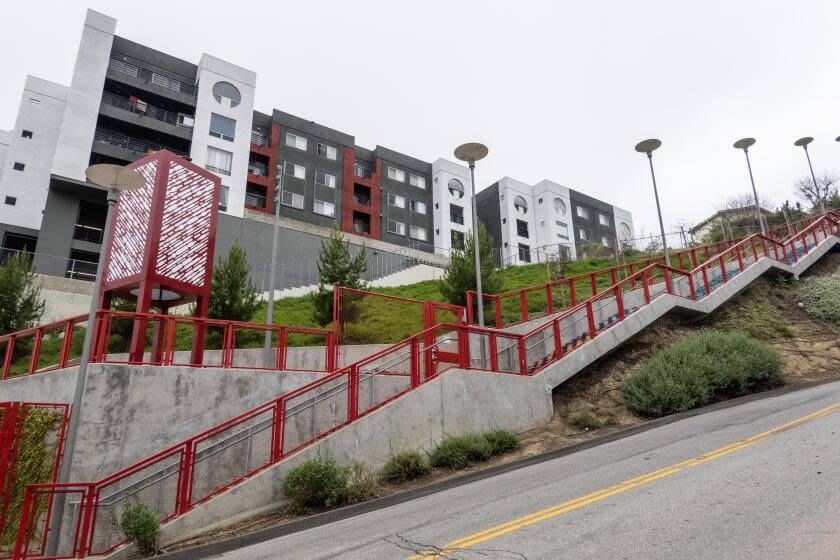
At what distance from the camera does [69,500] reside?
29.0 feet

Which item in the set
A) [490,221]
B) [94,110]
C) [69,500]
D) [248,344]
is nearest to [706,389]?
[69,500]

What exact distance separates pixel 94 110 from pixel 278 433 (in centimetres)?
3511

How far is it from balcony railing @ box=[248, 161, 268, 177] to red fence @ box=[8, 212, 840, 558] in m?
34.6

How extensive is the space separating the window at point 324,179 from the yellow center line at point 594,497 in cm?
4238

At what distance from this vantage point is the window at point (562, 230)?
63116 mm

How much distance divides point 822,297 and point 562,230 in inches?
1807

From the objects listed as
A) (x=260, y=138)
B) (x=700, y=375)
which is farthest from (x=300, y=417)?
(x=260, y=138)

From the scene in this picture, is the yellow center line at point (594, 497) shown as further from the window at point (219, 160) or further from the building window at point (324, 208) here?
the building window at point (324, 208)

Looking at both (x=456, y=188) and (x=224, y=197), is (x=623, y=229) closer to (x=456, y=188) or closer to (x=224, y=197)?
(x=456, y=188)

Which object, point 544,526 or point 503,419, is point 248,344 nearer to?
point 503,419

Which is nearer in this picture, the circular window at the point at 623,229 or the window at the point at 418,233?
the window at the point at 418,233

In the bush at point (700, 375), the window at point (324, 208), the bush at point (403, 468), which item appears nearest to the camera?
the bush at point (403, 468)

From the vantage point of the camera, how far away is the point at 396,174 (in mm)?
53469

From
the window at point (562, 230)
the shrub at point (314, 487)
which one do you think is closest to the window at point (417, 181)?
the window at point (562, 230)
